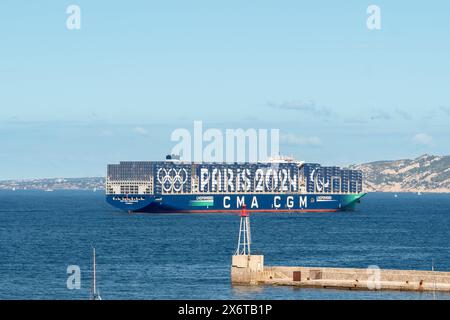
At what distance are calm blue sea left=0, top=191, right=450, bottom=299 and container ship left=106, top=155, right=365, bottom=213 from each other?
29.5 meters

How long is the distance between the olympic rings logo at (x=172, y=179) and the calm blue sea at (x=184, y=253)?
34.8 metres

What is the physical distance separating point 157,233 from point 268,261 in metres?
38.9

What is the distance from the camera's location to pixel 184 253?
79.9m

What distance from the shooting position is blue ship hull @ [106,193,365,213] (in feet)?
547

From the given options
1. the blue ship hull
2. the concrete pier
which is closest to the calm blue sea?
the concrete pier

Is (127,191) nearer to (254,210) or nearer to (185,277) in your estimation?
(254,210)

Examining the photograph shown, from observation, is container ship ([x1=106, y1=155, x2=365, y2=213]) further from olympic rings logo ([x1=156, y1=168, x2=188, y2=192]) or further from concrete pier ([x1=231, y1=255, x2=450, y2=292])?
concrete pier ([x1=231, y1=255, x2=450, y2=292])

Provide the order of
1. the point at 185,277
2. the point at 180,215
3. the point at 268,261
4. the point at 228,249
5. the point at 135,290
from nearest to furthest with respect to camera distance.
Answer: the point at 135,290 → the point at 185,277 → the point at 268,261 → the point at 228,249 → the point at 180,215

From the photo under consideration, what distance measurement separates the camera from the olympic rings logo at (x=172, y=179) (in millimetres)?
174125

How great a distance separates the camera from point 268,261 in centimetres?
7262

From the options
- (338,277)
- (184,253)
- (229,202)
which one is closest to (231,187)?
(229,202)

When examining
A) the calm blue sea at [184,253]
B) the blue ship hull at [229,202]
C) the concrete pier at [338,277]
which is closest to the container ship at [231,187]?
the blue ship hull at [229,202]
